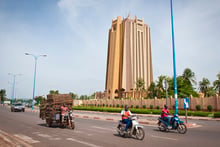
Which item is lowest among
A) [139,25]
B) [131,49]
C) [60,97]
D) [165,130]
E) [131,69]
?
[165,130]

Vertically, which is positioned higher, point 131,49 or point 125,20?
point 125,20

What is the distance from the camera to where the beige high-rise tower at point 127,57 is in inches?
3652

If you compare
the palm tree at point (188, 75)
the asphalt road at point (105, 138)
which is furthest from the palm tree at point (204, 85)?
the asphalt road at point (105, 138)

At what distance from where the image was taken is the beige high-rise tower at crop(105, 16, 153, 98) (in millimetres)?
92750

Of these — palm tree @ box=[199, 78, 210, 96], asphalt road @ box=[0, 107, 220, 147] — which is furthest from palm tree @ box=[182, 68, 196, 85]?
asphalt road @ box=[0, 107, 220, 147]

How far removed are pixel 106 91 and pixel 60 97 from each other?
8539 centimetres

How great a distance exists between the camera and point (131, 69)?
91750mm

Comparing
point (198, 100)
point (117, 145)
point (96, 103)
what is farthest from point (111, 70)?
point (117, 145)

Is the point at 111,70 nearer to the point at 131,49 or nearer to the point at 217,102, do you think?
the point at 131,49

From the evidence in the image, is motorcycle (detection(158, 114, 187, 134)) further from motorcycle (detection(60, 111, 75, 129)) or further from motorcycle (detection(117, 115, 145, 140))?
motorcycle (detection(60, 111, 75, 129))

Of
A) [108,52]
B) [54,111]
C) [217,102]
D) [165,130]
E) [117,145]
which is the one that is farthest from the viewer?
[108,52]

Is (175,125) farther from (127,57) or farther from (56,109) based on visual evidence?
(127,57)

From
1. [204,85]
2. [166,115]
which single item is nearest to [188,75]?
[204,85]

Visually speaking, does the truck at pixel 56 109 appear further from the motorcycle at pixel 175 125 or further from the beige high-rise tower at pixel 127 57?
the beige high-rise tower at pixel 127 57
